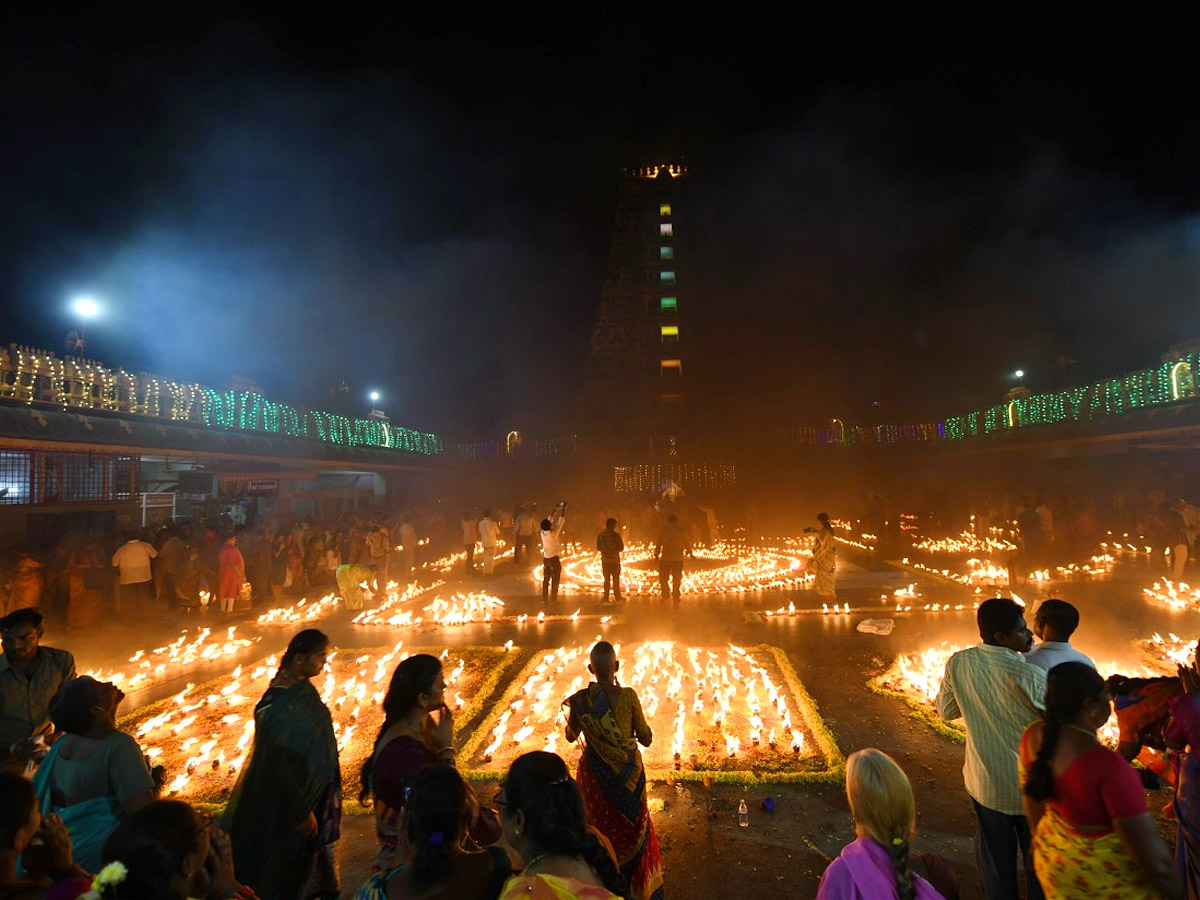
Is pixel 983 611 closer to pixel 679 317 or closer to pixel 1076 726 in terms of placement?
pixel 1076 726

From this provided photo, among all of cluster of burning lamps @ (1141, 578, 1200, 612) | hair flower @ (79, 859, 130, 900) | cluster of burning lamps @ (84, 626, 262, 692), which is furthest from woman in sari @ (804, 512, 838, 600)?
hair flower @ (79, 859, 130, 900)

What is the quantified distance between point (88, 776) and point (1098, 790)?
180 inches

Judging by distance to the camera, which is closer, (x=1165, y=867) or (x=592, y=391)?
(x=1165, y=867)

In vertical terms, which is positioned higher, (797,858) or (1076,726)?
(1076,726)

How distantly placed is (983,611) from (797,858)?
2214mm

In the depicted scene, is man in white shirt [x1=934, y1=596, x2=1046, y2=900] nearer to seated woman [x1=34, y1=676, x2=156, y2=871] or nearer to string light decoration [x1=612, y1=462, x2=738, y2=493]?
seated woman [x1=34, y1=676, x2=156, y2=871]

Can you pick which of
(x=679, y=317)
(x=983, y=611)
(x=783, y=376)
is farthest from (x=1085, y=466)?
(x=983, y=611)

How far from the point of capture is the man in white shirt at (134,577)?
12047mm

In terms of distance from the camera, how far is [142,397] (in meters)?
14.0

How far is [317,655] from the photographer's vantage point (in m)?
3.53

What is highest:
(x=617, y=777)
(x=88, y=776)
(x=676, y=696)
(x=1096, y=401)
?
(x=1096, y=401)

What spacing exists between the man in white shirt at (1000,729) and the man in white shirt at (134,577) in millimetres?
14122

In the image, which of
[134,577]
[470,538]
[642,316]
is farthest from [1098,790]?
[642,316]

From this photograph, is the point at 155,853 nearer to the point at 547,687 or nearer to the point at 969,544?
the point at 547,687
